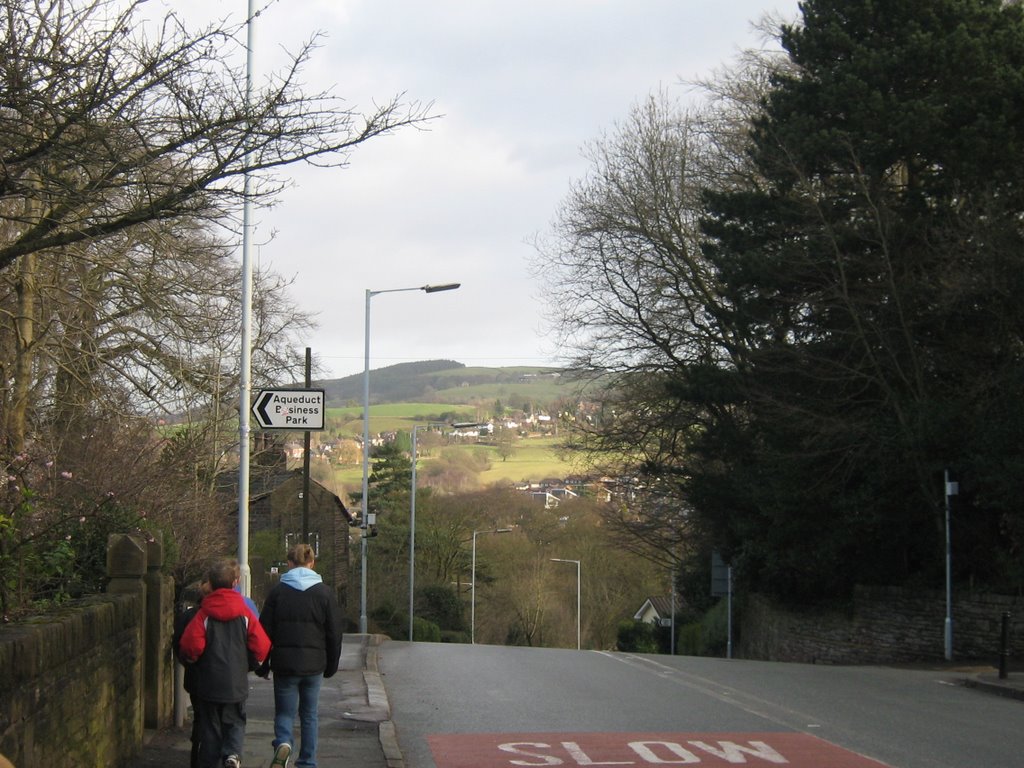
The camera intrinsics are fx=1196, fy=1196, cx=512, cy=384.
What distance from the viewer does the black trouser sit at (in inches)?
337

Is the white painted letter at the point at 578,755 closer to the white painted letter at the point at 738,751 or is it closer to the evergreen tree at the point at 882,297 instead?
the white painted letter at the point at 738,751

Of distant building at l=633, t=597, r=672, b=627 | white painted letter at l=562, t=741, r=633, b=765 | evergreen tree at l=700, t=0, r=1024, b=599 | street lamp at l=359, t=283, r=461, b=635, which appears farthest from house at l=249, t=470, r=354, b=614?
white painted letter at l=562, t=741, r=633, b=765

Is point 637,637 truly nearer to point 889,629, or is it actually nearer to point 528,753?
point 889,629

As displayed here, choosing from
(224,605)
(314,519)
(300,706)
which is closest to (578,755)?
(300,706)

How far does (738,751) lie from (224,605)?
4900 millimetres

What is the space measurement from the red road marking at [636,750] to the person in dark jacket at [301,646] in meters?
1.54

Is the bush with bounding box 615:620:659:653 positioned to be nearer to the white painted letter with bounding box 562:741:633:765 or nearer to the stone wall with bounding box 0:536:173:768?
the white painted letter with bounding box 562:741:633:765

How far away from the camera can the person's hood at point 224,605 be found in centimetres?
845

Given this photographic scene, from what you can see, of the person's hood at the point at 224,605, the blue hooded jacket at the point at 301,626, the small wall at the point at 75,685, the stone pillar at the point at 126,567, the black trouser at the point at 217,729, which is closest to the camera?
the small wall at the point at 75,685

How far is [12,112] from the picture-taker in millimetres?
8656

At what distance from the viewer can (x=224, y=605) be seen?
8477 mm

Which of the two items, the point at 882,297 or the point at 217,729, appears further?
the point at 882,297

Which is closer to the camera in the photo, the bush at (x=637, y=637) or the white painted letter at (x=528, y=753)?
the white painted letter at (x=528, y=753)

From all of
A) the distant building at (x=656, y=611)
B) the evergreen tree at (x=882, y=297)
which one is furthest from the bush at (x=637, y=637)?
the evergreen tree at (x=882, y=297)
